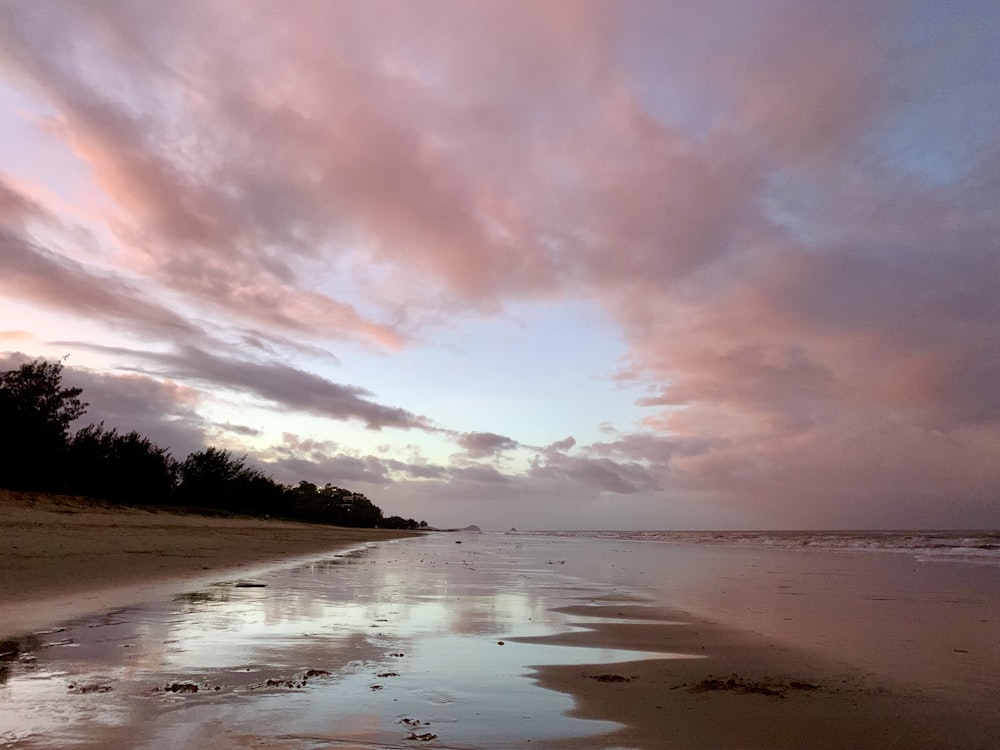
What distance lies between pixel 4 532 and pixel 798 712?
21770 millimetres

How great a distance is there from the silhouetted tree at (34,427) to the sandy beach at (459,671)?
1006 inches

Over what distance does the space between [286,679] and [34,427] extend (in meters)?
40.4

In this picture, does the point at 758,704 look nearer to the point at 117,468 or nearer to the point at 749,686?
the point at 749,686

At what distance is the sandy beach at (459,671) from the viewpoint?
461 cm

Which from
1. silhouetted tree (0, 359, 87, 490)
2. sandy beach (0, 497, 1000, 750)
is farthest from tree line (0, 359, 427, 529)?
sandy beach (0, 497, 1000, 750)

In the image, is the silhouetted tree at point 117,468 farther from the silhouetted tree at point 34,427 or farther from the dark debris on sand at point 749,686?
the dark debris on sand at point 749,686

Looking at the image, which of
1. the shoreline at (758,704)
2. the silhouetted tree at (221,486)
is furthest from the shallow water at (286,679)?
the silhouetted tree at (221,486)

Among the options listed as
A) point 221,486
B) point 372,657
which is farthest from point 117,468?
point 372,657

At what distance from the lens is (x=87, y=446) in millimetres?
43250

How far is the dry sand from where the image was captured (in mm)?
9703

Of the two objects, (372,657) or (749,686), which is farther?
(372,657)

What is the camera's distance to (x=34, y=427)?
121 feet

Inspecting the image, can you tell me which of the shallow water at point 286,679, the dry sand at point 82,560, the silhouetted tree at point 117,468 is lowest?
the shallow water at point 286,679

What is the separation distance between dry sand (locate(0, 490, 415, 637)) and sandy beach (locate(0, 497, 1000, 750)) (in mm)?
124
